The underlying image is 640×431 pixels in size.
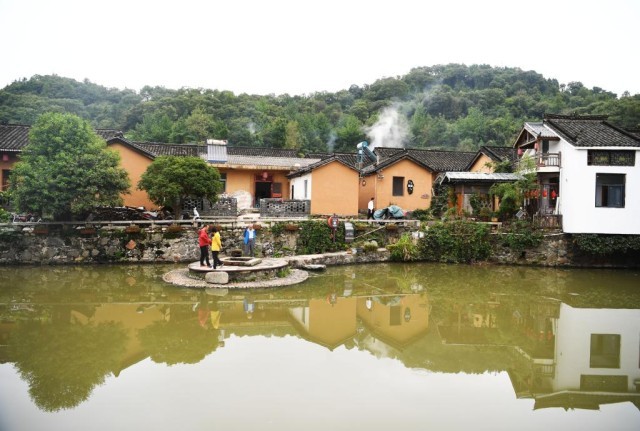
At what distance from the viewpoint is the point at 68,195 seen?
15562 millimetres

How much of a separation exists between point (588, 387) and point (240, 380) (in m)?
5.45

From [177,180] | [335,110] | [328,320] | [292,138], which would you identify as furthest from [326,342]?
[335,110]

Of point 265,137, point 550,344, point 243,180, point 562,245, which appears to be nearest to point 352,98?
point 265,137

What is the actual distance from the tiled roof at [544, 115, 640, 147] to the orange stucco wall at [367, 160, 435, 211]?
6220 millimetres

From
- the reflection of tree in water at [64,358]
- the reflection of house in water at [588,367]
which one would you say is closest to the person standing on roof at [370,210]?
the reflection of house in water at [588,367]

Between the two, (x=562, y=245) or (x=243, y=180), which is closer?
(x=562, y=245)

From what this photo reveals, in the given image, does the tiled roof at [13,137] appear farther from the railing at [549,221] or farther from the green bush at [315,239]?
the railing at [549,221]

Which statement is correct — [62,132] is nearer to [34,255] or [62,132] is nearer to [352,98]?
[34,255]

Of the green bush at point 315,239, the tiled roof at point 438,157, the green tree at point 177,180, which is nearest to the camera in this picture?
the green tree at point 177,180

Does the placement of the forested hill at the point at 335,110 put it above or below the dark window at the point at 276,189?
above

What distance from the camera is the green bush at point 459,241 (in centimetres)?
1869

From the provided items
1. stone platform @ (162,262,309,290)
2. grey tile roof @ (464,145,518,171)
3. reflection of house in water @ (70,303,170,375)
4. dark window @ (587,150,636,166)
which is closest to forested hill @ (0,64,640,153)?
grey tile roof @ (464,145,518,171)

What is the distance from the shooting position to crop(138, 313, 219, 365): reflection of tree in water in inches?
319

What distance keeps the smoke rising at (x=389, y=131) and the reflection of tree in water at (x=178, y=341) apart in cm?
3616
